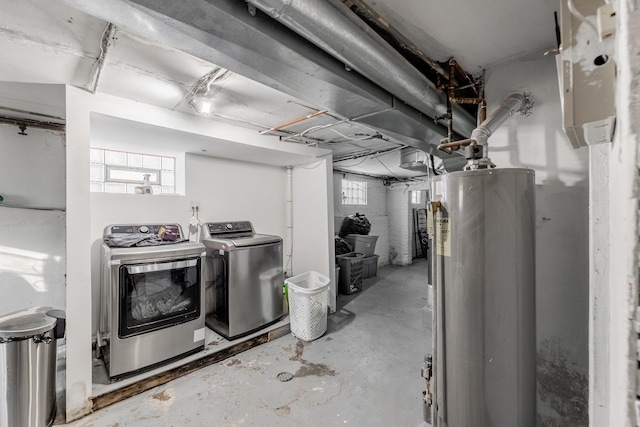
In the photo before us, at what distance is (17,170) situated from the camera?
8.07ft

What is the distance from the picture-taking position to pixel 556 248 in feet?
4.83

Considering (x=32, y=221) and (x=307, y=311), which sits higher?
(x=32, y=221)

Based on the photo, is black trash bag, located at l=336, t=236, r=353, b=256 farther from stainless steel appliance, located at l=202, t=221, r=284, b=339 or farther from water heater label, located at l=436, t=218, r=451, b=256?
water heater label, located at l=436, t=218, r=451, b=256

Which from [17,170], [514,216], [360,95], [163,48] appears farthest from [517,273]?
[17,170]

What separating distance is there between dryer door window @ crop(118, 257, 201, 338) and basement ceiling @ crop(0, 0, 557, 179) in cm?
141

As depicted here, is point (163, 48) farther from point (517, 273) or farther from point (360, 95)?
point (517, 273)

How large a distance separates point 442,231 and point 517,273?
35 cm

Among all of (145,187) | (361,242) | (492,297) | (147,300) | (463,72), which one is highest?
(463,72)

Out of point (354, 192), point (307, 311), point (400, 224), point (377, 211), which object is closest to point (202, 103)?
point (307, 311)

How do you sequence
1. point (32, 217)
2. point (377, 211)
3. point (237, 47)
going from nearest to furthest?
point (237, 47) < point (32, 217) < point (377, 211)

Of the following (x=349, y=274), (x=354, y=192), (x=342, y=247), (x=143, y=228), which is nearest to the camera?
(x=143, y=228)

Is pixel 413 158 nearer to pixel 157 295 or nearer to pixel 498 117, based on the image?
pixel 498 117

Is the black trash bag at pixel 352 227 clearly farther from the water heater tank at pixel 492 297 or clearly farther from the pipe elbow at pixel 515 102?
the water heater tank at pixel 492 297

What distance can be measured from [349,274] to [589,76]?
4210 millimetres
